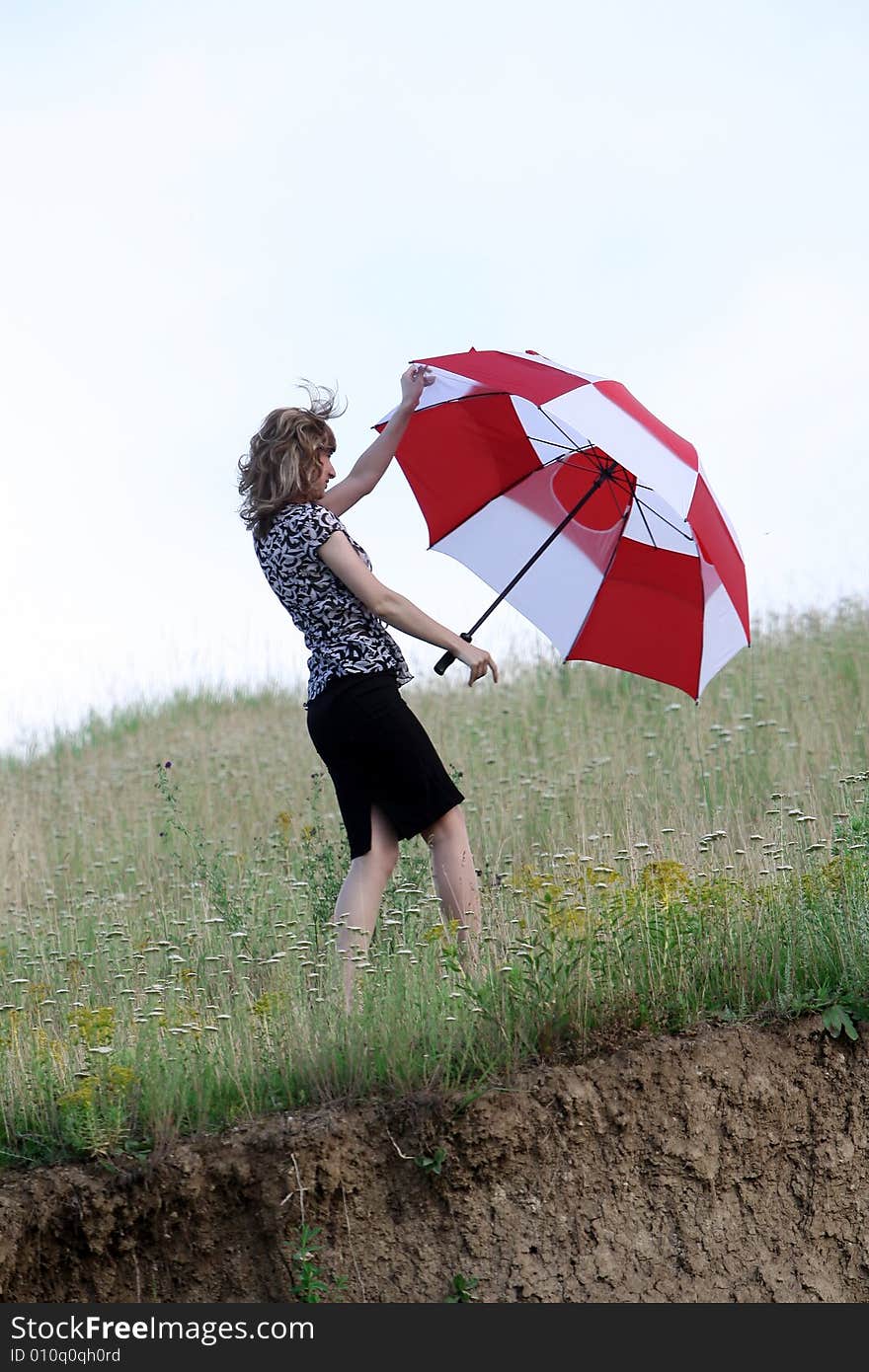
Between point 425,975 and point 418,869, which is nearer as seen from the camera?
point 425,975

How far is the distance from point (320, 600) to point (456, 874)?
114 cm

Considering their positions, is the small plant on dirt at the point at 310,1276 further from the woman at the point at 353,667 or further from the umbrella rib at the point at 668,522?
the umbrella rib at the point at 668,522

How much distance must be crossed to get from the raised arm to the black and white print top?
333mm

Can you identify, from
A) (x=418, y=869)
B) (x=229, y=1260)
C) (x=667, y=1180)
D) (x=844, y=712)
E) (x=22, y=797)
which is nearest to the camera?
(x=229, y=1260)

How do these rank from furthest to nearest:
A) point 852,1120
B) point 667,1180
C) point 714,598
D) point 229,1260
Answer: point 714,598 → point 852,1120 → point 667,1180 → point 229,1260

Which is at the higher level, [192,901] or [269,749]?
[269,749]

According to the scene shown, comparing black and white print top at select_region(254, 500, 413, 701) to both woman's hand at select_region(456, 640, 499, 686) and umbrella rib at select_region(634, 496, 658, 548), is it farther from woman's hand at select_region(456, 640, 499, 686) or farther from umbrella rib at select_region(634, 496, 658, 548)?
umbrella rib at select_region(634, 496, 658, 548)

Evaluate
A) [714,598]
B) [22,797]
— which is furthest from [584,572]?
[22,797]

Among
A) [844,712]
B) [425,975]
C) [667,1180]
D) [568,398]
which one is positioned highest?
[568,398]

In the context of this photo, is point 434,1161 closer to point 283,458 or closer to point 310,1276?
point 310,1276

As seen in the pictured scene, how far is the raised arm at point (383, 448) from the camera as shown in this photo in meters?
5.59

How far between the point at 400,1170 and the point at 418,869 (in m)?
2.54

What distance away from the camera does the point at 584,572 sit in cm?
618

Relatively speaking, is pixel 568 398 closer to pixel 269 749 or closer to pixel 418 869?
pixel 418 869
